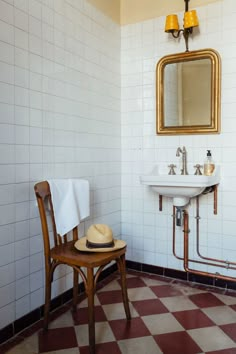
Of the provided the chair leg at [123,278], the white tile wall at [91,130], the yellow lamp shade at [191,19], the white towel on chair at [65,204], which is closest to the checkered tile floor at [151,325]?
the chair leg at [123,278]

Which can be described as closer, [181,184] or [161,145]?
[181,184]

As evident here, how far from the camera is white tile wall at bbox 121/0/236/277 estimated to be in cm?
245

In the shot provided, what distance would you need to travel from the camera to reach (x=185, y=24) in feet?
7.98

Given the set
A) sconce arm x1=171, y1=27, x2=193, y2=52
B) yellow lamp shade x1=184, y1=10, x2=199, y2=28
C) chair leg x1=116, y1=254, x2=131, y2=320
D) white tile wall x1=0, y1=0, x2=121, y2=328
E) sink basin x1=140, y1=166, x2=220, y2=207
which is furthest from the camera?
sconce arm x1=171, y1=27, x2=193, y2=52

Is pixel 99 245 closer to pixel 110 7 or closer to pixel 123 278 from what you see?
pixel 123 278

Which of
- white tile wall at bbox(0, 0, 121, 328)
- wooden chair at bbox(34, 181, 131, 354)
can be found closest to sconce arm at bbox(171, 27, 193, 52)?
white tile wall at bbox(0, 0, 121, 328)

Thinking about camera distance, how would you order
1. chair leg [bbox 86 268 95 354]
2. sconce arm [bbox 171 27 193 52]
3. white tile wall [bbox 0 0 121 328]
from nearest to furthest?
1. chair leg [bbox 86 268 95 354]
2. white tile wall [bbox 0 0 121 328]
3. sconce arm [bbox 171 27 193 52]

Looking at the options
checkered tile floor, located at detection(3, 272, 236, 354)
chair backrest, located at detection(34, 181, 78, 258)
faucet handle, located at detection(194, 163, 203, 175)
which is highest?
faucet handle, located at detection(194, 163, 203, 175)

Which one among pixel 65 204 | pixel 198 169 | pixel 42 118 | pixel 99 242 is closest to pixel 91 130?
pixel 42 118

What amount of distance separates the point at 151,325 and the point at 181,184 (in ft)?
3.09

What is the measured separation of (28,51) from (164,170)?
142cm

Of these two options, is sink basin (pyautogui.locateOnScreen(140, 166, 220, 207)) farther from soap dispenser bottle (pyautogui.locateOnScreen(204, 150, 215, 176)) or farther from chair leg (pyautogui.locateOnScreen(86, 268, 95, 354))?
chair leg (pyautogui.locateOnScreen(86, 268, 95, 354))

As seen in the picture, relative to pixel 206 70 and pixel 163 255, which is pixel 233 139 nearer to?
pixel 206 70

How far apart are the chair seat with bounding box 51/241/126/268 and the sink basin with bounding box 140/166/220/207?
643 millimetres
